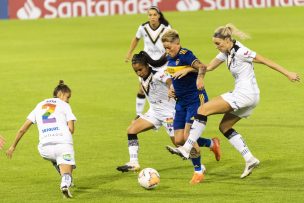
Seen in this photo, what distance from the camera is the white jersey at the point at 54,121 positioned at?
13.2m

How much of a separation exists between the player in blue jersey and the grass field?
0.56 metres

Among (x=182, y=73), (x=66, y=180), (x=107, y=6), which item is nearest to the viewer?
(x=66, y=180)

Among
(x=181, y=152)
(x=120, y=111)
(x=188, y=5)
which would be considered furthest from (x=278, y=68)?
(x=188, y=5)

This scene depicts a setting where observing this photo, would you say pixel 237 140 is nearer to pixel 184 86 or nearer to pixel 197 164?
pixel 197 164

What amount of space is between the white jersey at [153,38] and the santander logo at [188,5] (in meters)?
23.9

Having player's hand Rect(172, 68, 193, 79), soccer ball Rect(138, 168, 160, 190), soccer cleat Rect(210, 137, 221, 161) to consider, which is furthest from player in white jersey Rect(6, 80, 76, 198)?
soccer cleat Rect(210, 137, 221, 161)

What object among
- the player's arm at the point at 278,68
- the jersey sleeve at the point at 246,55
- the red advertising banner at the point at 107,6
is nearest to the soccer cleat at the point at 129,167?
the jersey sleeve at the point at 246,55

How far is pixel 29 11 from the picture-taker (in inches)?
1730

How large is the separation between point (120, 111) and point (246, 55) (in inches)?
329

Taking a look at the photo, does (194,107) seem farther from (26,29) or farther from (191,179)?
(26,29)

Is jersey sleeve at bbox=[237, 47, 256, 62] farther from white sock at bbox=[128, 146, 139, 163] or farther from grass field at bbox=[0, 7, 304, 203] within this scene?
white sock at bbox=[128, 146, 139, 163]

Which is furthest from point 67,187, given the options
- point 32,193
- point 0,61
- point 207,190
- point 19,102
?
point 0,61

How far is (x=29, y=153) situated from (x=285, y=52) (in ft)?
56.8

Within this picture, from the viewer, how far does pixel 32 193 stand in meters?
13.5
